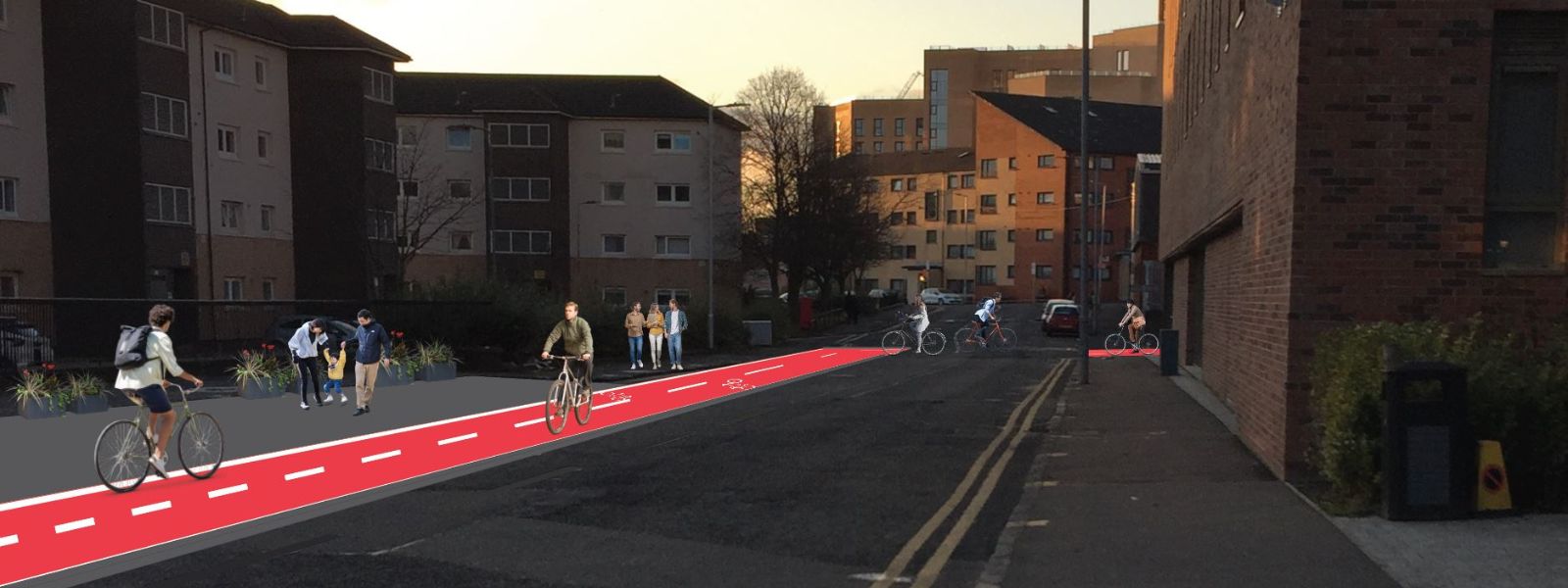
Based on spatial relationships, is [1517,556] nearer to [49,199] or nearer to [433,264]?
[49,199]

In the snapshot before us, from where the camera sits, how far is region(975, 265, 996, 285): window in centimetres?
9714

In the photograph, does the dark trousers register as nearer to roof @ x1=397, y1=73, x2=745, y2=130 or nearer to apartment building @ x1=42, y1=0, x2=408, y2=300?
apartment building @ x1=42, y1=0, x2=408, y2=300

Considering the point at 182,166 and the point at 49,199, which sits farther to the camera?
the point at 182,166

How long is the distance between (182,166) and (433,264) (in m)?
24.1

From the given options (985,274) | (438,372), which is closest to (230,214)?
(438,372)

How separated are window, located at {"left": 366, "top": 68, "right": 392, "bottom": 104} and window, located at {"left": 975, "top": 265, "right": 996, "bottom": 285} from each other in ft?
209

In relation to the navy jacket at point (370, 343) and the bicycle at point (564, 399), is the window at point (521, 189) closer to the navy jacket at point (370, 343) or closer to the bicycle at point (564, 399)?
the navy jacket at point (370, 343)

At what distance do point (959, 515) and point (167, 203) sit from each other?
31514mm

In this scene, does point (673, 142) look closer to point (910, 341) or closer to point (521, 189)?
point (521, 189)

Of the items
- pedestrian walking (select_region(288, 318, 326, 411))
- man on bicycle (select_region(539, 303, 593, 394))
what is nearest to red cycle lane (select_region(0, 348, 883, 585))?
man on bicycle (select_region(539, 303, 593, 394))

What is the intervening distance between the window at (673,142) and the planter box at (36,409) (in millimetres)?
42378

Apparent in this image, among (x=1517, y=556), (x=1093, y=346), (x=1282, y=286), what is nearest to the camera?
(x=1517, y=556)

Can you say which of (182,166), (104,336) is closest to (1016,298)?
(182,166)

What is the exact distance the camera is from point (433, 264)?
5738 centimetres
